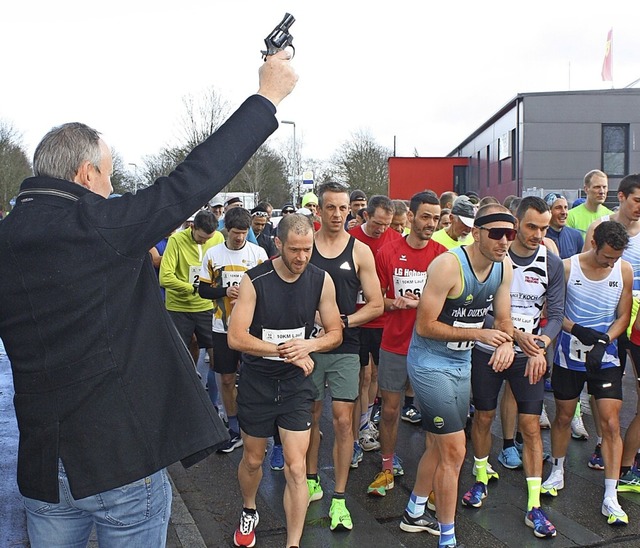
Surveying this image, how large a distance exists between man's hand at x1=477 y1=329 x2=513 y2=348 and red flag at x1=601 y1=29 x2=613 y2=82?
40.7 m

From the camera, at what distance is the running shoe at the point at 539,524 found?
15.3 feet

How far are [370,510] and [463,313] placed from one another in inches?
68.8

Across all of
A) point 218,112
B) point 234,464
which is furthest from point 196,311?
point 218,112

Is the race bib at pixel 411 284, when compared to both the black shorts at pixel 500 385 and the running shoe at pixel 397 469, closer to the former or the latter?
the black shorts at pixel 500 385

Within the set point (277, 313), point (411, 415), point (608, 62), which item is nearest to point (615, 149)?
point (608, 62)

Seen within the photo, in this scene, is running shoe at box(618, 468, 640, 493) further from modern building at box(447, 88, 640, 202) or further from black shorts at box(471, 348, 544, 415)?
modern building at box(447, 88, 640, 202)

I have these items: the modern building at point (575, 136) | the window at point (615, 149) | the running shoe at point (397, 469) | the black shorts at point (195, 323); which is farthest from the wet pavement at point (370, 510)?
the window at point (615, 149)

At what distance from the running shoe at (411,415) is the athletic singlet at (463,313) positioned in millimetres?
2865

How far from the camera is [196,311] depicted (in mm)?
7598

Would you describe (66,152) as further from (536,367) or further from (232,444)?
(232,444)

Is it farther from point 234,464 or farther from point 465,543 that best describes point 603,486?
point 234,464

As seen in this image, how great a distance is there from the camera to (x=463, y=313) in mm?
4504

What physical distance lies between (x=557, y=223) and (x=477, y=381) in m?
3.19

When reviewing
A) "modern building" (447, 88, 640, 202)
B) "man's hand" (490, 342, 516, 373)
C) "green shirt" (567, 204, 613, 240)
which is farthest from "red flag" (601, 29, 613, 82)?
"man's hand" (490, 342, 516, 373)
